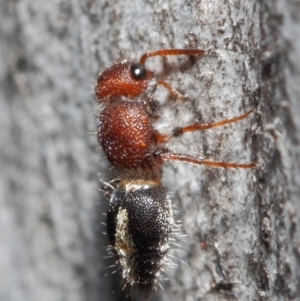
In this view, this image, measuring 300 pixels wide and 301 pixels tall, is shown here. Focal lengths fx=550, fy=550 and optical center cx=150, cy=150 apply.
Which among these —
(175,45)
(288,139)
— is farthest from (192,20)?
(288,139)

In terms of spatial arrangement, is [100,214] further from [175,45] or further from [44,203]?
[175,45]

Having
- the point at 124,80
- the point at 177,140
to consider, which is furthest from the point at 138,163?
the point at 124,80

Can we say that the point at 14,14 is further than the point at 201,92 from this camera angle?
Yes

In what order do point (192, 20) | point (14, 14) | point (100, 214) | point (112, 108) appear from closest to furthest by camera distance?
point (192, 20) < point (112, 108) < point (100, 214) < point (14, 14)

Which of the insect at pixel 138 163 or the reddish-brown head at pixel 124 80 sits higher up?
the reddish-brown head at pixel 124 80

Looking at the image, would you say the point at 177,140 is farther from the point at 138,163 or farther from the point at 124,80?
the point at 124,80

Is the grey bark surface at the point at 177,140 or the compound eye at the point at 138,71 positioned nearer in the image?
the grey bark surface at the point at 177,140

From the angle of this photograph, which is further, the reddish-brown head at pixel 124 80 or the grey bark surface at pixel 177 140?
the reddish-brown head at pixel 124 80
